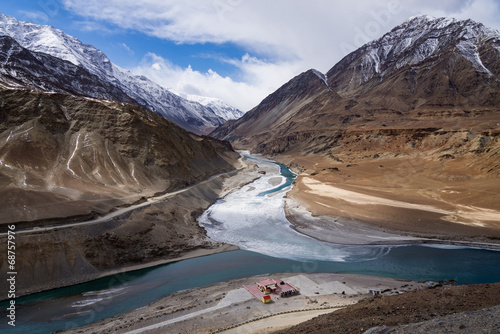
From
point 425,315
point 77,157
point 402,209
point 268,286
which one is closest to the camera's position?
point 425,315

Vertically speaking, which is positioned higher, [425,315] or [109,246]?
[109,246]

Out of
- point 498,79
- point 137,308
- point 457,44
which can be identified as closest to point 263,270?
point 137,308

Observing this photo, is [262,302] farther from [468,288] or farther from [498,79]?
[498,79]

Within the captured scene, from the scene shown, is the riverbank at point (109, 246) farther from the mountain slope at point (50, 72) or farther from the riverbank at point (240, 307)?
the mountain slope at point (50, 72)

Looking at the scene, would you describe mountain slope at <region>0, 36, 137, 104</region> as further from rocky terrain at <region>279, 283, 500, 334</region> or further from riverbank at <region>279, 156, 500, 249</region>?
rocky terrain at <region>279, 283, 500, 334</region>

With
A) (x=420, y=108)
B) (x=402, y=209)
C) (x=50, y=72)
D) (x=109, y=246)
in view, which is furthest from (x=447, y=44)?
(x=109, y=246)

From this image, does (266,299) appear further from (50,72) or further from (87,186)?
(50,72)

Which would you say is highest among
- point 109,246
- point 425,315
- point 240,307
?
point 109,246
